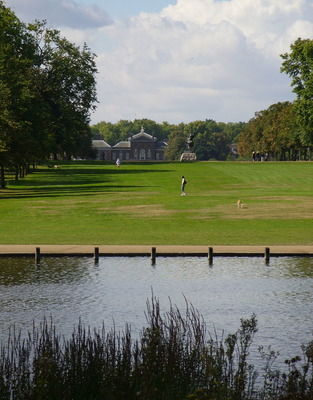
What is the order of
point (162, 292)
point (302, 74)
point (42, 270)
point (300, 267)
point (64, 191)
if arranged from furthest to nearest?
point (302, 74) → point (64, 191) → point (300, 267) → point (42, 270) → point (162, 292)

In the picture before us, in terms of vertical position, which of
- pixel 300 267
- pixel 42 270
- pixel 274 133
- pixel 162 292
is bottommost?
pixel 162 292

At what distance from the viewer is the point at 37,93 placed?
110 meters

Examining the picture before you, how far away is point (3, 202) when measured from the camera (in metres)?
67.8

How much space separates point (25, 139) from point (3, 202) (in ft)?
40.9

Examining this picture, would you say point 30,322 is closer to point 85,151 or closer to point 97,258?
point 97,258

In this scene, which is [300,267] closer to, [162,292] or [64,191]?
[162,292]

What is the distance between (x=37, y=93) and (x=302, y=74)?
3696 cm

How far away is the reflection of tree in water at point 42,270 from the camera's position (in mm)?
31281

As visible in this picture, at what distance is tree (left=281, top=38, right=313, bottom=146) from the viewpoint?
10369cm

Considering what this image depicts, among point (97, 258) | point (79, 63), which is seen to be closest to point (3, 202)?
point (97, 258)

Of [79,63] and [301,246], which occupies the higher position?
[79,63]

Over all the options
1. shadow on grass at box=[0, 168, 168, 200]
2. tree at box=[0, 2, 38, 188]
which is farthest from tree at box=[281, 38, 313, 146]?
tree at box=[0, 2, 38, 188]

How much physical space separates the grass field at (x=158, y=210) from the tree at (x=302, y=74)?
8.06 meters

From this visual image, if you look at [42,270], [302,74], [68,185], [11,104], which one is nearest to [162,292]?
[42,270]
